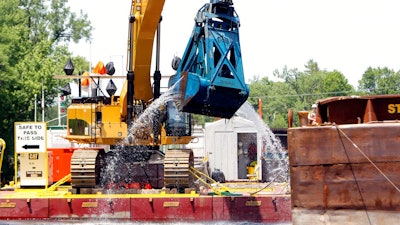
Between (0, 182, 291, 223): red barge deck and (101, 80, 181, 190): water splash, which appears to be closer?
(0, 182, 291, 223): red barge deck

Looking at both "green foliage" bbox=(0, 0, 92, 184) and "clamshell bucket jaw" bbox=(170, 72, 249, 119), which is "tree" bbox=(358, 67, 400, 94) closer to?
"green foliage" bbox=(0, 0, 92, 184)

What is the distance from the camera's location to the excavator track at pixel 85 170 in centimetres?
2922

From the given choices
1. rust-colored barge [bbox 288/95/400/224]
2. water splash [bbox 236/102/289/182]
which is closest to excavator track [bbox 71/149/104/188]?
water splash [bbox 236/102/289/182]

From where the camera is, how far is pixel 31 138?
30812mm

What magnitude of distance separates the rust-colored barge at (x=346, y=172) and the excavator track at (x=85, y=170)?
15859 mm

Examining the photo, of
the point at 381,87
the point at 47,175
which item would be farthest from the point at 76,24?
the point at 47,175

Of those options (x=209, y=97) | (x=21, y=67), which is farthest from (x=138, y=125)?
(x=21, y=67)

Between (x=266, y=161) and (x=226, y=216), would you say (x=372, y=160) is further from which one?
(x=266, y=161)

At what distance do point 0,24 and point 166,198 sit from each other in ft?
148

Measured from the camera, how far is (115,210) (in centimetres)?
2862

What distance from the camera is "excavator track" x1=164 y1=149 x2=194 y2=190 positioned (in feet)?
93.7

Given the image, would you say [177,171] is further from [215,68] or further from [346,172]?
[346,172]

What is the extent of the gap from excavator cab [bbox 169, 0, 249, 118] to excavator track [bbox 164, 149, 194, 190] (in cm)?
254

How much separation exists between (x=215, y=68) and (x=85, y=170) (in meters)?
5.97
